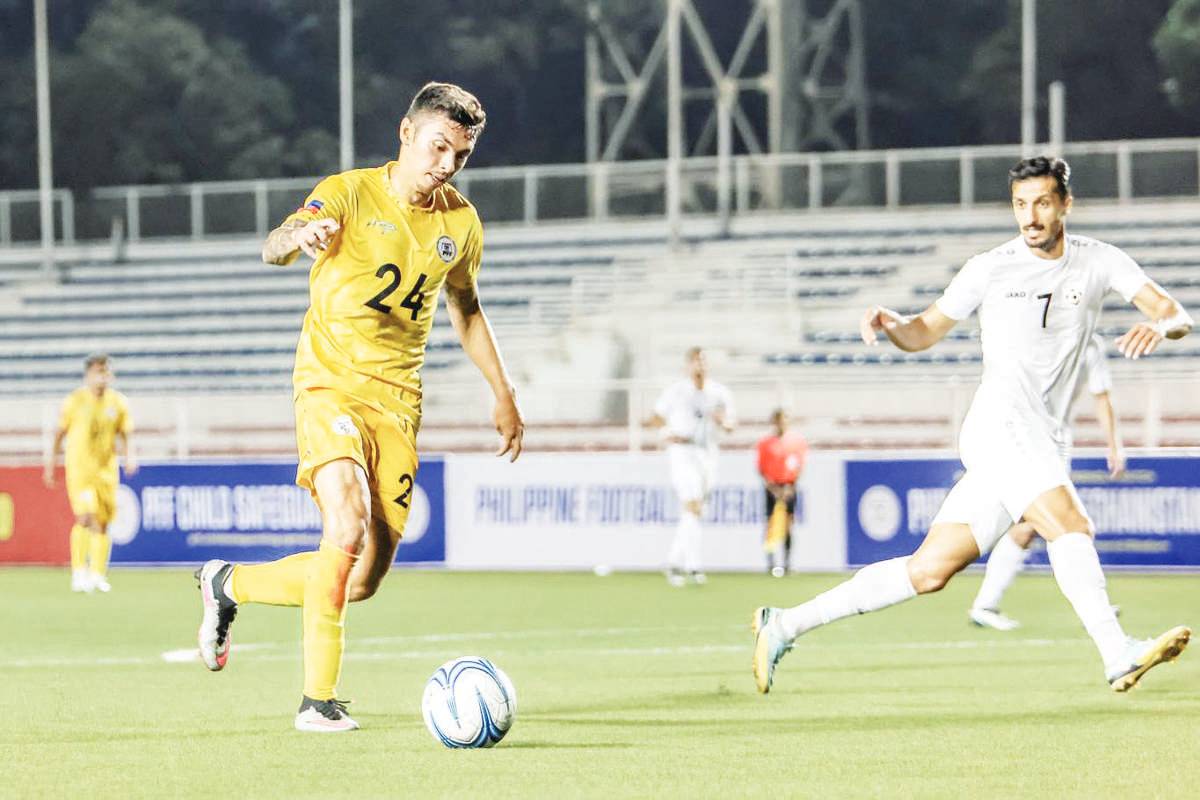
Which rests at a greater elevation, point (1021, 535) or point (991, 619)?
point (1021, 535)

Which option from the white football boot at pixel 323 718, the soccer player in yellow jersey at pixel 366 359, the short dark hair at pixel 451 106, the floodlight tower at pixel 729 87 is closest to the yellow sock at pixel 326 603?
the soccer player in yellow jersey at pixel 366 359

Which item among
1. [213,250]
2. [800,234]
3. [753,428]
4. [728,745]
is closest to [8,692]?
[728,745]

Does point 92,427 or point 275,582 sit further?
point 92,427

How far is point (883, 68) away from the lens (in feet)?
175

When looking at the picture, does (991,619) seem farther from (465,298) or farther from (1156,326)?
(465,298)

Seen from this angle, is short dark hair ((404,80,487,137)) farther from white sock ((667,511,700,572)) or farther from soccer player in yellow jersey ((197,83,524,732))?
white sock ((667,511,700,572))

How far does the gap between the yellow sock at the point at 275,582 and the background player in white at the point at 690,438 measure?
433 inches

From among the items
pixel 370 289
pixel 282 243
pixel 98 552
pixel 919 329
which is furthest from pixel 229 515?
pixel 282 243

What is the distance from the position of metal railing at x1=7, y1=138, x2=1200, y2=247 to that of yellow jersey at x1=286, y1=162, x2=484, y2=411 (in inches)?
1043

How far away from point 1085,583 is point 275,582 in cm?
324

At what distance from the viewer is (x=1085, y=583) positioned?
364 inches

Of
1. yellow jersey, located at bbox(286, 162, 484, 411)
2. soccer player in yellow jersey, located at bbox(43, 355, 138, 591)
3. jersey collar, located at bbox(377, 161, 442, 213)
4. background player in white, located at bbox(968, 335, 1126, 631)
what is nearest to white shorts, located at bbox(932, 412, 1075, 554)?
yellow jersey, located at bbox(286, 162, 484, 411)

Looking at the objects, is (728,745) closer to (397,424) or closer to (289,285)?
(397,424)

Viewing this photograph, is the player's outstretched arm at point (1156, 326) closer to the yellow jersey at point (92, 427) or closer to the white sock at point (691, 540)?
the white sock at point (691, 540)
